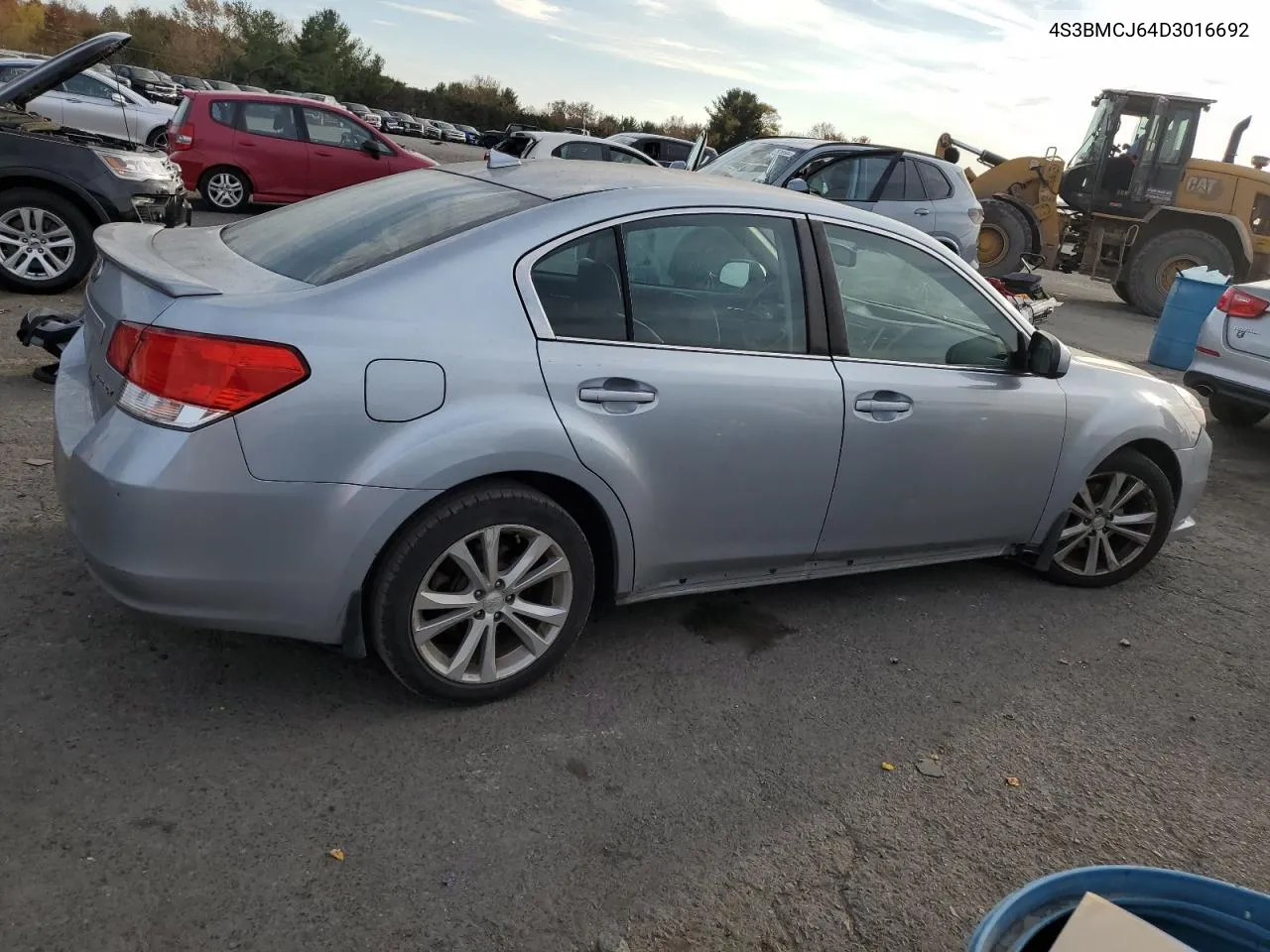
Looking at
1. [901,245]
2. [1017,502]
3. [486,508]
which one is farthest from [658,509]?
[1017,502]

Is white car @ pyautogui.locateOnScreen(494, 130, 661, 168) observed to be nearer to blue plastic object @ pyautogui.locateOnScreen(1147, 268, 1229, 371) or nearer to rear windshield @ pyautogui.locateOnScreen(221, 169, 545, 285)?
blue plastic object @ pyautogui.locateOnScreen(1147, 268, 1229, 371)

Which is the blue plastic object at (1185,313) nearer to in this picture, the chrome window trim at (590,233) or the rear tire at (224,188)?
the chrome window trim at (590,233)

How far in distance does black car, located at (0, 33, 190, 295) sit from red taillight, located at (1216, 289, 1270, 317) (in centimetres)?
804

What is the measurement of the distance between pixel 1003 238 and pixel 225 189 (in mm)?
11280

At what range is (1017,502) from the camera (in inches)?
161

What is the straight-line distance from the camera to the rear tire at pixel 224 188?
43.5ft

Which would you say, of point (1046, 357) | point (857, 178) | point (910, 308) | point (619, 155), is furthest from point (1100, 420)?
point (619, 155)

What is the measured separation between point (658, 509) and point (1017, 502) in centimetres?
174

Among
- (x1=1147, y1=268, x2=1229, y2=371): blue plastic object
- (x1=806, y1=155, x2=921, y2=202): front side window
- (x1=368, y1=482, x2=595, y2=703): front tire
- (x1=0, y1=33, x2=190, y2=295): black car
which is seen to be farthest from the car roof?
(x1=1147, y1=268, x2=1229, y2=371): blue plastic object

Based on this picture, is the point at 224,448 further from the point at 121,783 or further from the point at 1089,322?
the point at 1089,322

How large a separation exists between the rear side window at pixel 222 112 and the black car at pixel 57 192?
19.0 ft

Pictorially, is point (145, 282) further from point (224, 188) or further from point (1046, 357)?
point (224, 188)

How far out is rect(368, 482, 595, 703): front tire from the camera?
9.29 ft

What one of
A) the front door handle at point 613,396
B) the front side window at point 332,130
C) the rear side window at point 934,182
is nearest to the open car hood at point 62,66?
the front door handle at point 613,396
